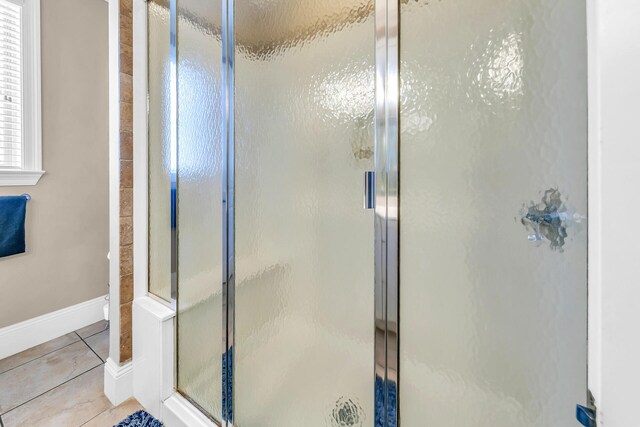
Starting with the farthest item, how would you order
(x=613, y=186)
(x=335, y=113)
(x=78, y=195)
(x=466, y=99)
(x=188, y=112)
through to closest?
(x=78, y=195) → (x=188, y=112) → (x=335, y=113) → (x=466, y=99) → (x=613, y=186)

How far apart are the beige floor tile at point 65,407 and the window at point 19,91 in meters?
1.30

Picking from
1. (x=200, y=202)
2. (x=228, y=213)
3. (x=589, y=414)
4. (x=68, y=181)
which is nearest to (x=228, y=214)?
(x=228, y=213)

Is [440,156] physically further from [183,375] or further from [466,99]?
[183,375]

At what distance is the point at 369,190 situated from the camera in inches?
29.1

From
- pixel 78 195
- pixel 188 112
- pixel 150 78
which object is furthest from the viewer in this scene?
pixel 78 195

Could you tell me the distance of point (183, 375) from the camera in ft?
4.26

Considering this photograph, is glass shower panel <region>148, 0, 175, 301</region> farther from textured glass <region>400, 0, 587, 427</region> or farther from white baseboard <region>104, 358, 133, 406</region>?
textured glass <region>400, 0, 587, 427</region>

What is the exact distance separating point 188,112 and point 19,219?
1.54 meters

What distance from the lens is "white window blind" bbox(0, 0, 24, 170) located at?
174 centimetres

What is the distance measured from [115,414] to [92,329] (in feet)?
3.50

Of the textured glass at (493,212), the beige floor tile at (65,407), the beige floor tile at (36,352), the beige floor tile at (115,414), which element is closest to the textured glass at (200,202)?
the beige floor tile at (115,414)

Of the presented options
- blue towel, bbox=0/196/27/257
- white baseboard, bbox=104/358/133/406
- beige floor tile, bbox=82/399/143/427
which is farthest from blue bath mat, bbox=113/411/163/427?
blue towel, bbox=0/196/27/257

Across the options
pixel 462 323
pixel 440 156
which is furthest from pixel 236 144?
pixel 462 323

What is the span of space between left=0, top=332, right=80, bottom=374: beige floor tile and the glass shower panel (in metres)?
1.12
